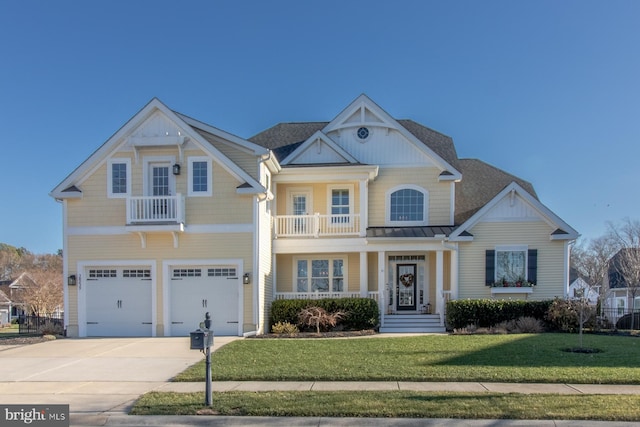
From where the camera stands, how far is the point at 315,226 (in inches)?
706

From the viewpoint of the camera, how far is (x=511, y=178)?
22.0 metres

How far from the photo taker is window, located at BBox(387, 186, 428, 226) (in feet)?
62.8

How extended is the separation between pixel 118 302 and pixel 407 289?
36.7 feet

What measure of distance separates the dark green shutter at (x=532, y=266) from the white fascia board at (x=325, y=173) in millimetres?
6582

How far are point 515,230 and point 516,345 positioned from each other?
627cm

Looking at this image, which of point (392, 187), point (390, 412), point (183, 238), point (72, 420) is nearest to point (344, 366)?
point (390, 412)

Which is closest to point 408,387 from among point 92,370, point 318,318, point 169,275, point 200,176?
point 92,370

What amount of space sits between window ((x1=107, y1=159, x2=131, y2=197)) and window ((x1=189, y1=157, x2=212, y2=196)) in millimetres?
2236

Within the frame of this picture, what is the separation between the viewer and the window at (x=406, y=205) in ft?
62.8

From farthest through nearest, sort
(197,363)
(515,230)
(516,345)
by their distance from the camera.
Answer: (515,230), (516,345), (197,363)

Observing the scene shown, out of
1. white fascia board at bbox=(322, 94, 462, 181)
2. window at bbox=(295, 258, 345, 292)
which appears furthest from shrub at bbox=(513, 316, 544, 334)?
window at bbox=(295, 258, 345, 292)

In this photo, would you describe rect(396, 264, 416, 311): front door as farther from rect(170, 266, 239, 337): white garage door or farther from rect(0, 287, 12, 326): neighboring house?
rect(0, 287, 12, 326): neighboring house

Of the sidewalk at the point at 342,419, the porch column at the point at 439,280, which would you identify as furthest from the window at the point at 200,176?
the porch column at the point at 439,280

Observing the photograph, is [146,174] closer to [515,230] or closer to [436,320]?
[436,320]
